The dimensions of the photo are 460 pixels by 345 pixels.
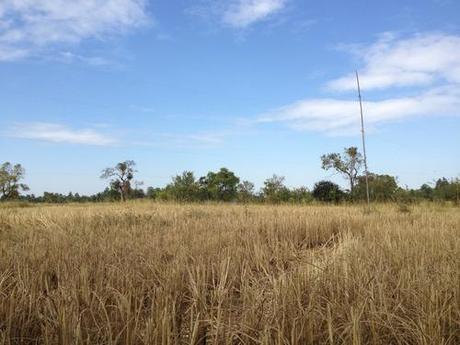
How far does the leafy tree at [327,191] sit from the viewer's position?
29.1m

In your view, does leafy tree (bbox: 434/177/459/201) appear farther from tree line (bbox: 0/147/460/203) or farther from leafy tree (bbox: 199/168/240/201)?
leafy tree (bbox: 199/168/240/201)

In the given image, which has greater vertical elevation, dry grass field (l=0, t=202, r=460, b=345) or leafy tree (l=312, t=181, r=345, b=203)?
leafy tree (l=312, t=181, r=345, b=203)

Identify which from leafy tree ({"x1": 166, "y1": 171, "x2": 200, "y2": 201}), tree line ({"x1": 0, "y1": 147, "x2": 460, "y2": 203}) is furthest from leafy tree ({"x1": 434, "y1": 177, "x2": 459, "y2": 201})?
leafy tree ({"x1": 166, "y1": 171, "x2": 200, "y2": 201})

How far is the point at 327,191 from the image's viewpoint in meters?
30.2

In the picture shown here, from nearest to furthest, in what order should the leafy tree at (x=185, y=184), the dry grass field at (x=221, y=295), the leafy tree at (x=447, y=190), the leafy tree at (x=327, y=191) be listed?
1. the dry grass field at (x=221, y=295)
2. the leafy tree at (x=447, y=190)
3. the leafy tree at (x=327, y=191)
4. the leafy tree at (x=185, y=184)

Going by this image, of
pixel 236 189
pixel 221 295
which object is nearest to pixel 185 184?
pixel 236 189

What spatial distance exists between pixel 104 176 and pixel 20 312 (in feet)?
186

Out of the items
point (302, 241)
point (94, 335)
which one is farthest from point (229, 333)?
point (302, 241)

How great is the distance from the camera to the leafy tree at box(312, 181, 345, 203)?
29.1 meters

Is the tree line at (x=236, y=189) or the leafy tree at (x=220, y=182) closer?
the tree line at (x=236, y=189)

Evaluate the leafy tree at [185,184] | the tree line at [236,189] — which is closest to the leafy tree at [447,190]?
the tree line at [236,189]

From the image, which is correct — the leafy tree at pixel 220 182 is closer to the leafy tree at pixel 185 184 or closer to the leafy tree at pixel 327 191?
the leafy tree at pixel 185 184

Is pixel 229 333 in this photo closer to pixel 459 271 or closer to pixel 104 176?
pixel 459 271

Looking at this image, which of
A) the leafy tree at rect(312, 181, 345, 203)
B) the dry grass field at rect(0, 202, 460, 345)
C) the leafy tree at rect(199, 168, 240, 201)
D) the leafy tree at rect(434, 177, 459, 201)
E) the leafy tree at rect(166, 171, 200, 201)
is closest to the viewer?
the dry grass field at rect(0, 202, 460, 345)
